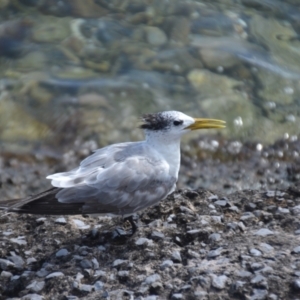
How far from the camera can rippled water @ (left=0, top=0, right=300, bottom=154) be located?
7.88 m

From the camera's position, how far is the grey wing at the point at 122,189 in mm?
5605

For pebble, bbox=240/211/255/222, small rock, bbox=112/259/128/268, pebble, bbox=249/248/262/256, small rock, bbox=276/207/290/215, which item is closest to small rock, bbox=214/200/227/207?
pebble, bbox=240/211/255/222

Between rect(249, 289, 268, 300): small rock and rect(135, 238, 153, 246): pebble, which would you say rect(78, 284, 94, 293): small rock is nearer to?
rect(135, 238, 153, 246): pebble

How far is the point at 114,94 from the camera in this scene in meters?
8.23

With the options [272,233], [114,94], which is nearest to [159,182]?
[272,233]

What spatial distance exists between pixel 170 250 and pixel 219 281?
69 cm

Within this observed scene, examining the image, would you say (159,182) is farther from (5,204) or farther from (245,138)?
(245,138)

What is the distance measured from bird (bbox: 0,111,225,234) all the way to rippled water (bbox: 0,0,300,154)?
1695 mm

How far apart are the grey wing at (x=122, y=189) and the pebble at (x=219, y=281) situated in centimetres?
106

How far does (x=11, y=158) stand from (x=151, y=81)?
195 cm

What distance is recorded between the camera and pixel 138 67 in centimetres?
870

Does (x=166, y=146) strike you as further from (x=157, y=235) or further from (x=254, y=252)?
(x=254, y=252)

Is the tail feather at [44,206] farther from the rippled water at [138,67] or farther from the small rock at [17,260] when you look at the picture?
the rippled water at [138,67]

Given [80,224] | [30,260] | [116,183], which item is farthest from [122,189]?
[30,260]
